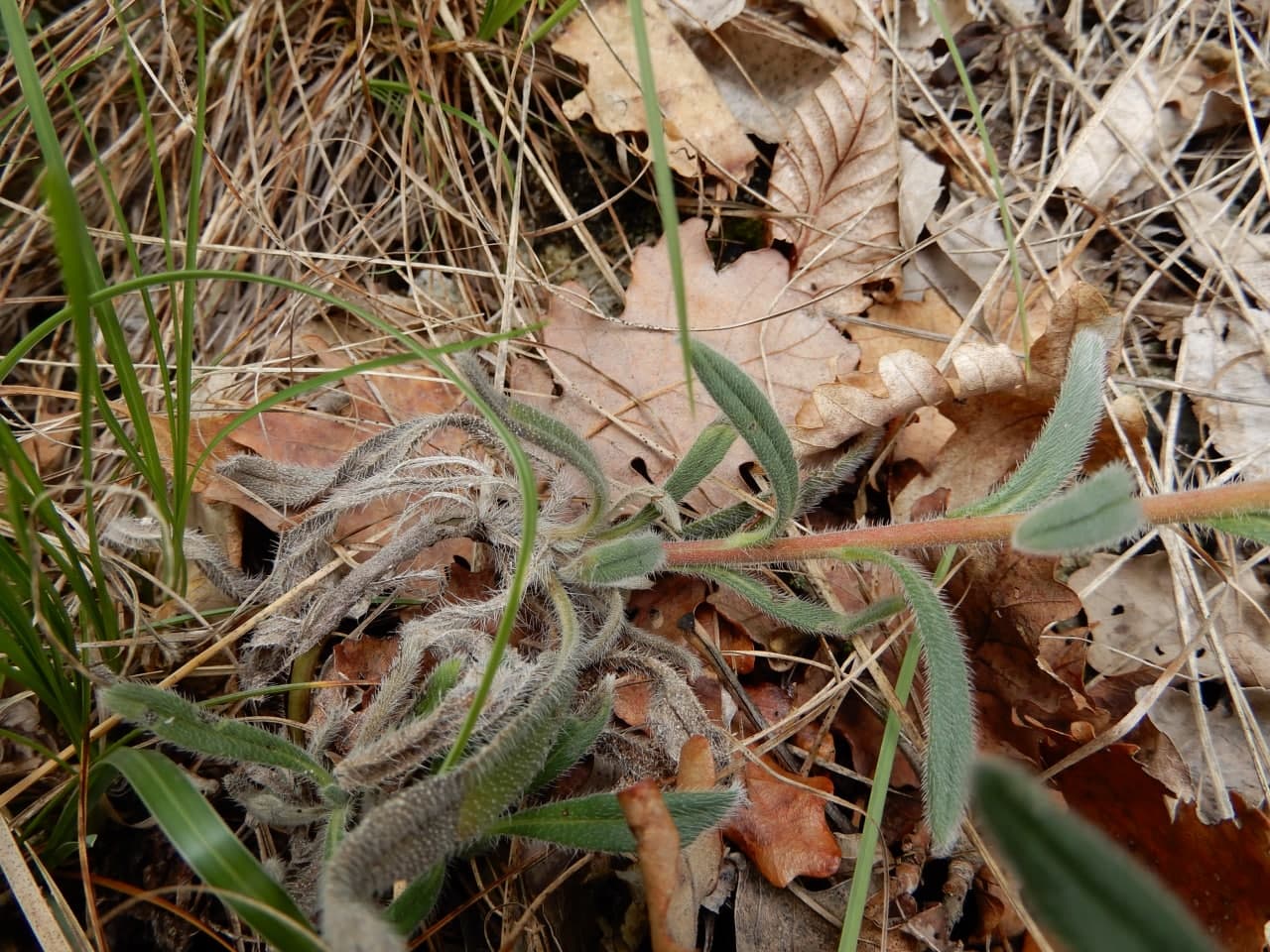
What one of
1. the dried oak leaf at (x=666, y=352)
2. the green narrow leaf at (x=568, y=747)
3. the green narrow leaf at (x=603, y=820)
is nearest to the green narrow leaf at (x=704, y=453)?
the dried oak leaf at (x=666, y=352)

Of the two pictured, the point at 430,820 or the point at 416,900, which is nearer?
the point at 430,820

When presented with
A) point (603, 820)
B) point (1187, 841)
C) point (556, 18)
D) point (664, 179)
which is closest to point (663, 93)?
point (556, 18)

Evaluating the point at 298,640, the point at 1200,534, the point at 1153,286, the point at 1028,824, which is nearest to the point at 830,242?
the point at 1153,286

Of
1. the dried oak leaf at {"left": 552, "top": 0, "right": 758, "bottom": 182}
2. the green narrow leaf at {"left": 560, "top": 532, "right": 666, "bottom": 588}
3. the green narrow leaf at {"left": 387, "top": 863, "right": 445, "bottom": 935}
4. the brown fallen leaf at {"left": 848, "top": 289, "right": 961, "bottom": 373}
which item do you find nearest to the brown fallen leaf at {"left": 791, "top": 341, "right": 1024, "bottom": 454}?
the brown fallen leaf at {"left": 848, "top": 289, "right": 961, "bottom": 373}

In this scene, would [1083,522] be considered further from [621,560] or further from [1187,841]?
[1187,841]

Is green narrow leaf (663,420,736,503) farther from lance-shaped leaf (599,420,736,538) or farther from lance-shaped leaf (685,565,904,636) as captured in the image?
lance-shaped leaf (685,565,904,636)

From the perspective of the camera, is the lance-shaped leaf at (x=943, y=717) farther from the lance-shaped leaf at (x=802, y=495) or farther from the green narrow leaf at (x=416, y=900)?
the green narrow leaf at (x=416, y=900)

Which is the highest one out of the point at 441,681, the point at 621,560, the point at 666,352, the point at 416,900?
the point at 666,352
